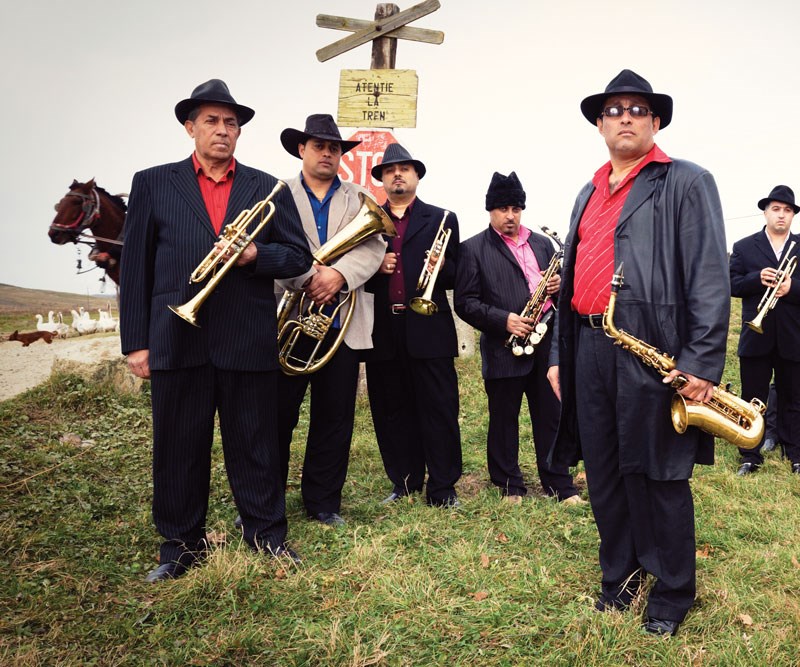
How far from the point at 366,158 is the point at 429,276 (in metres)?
2.99

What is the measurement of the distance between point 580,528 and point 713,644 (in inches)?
56.5

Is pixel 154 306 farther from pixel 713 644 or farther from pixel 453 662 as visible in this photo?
pixel 713 644

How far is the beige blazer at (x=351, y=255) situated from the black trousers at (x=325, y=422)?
15cm

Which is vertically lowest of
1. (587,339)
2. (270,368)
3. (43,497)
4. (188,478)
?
(43,497)

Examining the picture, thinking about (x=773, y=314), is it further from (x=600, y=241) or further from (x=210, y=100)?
(x=210, y=100)

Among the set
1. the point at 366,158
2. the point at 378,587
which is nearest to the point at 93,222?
the point at 366,158

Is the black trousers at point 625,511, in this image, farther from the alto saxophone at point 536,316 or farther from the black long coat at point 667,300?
the alto saxophone at point 536,316

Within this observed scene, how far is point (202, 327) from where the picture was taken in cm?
373

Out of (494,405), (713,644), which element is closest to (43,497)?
(494,405)

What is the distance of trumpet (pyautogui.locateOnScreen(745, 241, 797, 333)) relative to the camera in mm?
6090

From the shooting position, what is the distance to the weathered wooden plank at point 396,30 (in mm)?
7766

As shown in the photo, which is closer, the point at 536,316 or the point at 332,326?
the point at 332,326

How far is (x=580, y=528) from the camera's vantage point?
4520 mm

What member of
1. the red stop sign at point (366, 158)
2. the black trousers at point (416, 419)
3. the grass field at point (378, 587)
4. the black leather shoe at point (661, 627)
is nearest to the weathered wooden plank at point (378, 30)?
the red stop sign at point (366, 158)
